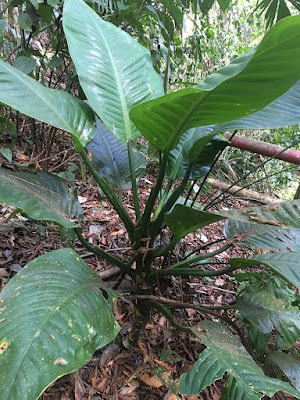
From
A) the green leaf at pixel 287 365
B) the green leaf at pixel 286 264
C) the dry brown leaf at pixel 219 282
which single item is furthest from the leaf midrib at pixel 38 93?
the dry brown leaf at pixel 219 282

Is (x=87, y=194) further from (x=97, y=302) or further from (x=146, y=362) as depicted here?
(x=97, y=302)

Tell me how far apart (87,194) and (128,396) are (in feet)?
3.44

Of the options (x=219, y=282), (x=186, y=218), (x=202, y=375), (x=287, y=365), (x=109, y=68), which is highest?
(x=109, y=68)

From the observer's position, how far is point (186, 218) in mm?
664

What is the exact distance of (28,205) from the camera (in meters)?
0.65

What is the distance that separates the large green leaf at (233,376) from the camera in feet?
1.77

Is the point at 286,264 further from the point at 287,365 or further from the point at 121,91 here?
the point at 121,91

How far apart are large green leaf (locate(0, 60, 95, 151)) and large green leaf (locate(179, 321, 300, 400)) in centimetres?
61

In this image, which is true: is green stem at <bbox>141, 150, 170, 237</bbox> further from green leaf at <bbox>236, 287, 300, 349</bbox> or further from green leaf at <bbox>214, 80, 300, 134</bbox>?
green leaf at <bbox>236, 287, 300, 349</bbox>

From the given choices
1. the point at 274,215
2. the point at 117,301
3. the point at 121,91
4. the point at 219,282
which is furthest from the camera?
the point at 219,282

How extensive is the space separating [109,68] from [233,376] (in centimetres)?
89

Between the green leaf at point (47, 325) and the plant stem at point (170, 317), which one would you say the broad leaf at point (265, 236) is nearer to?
the plant stem at point (170, 317)

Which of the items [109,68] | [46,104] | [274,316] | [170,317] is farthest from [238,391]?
[109,68]

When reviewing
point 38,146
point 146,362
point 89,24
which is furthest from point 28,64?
point 146,362
